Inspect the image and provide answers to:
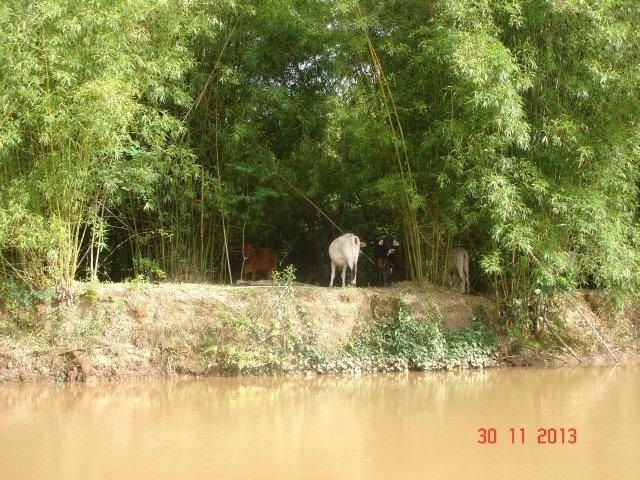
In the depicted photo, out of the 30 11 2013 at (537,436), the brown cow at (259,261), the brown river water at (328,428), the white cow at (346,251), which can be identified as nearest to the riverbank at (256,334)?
the brown river water at (328,428)

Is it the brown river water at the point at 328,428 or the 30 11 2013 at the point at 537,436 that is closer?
the brown river water at the point at 328,428

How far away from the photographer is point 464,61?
294 inches

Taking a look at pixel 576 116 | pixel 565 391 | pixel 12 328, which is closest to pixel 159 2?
pixel 12 328

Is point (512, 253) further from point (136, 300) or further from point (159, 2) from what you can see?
point (159, 2)

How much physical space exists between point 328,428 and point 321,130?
5221 mm

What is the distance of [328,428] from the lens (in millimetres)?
5551

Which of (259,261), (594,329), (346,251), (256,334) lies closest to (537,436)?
(256,334)

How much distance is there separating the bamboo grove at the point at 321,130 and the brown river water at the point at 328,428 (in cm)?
157

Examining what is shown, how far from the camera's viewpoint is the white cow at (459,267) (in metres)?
9.30

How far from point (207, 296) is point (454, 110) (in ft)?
11.9

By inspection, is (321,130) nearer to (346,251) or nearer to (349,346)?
(346,251)

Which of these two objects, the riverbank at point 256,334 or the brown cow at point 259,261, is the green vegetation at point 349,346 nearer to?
the riverbank at point 256,334

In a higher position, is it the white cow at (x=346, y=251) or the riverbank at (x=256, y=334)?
the white cow at (x=346, y=251)

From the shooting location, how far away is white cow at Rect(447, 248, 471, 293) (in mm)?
9305
